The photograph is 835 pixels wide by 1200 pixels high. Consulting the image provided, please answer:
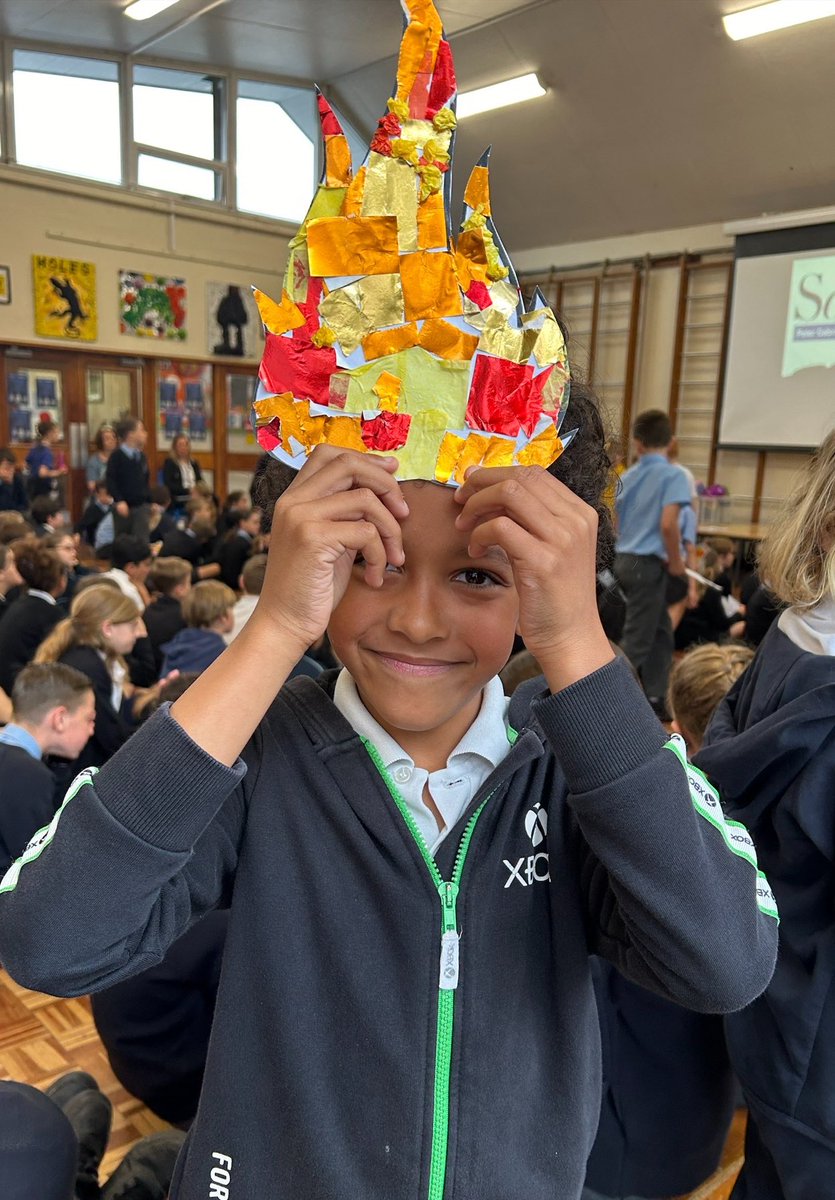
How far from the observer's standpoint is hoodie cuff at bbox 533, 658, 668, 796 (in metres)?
0.70

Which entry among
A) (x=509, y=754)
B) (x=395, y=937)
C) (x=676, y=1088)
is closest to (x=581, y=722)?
(x=509, y=754)

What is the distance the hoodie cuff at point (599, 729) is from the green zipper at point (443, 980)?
158 mm

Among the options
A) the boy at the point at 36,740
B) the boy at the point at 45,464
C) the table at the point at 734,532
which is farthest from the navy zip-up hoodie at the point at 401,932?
the boy at the point at 45,464

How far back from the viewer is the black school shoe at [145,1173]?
147cm

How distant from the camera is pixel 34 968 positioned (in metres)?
0.69

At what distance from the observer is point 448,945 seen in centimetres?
80

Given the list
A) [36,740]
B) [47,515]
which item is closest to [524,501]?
[36,740]

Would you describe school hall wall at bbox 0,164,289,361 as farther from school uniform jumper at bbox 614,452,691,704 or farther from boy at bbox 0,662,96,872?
boy at bbox 0,662,96,872

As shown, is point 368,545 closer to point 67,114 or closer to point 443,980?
point 443,980

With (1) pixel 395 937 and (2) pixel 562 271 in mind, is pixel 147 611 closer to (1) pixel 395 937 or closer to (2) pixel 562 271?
(1) pixel 395 937

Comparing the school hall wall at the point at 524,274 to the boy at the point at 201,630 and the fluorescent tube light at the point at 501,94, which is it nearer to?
the fluorescent tube light at the point at 501,94

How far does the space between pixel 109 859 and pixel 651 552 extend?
4.09 m

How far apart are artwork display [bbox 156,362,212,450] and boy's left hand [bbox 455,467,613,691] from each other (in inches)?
374

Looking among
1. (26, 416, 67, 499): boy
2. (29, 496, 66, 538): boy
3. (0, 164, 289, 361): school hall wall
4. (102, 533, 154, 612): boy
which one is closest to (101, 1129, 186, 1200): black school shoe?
(102, 533, 154, 612): boy
